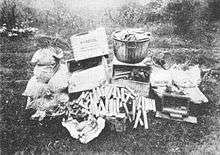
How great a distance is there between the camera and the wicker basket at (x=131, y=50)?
6.61m

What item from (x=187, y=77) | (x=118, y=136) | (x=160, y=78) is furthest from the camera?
(x=187, y=77)

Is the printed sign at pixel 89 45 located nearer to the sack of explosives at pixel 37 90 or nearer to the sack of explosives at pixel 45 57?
the sack of explosives at pixel 45 57

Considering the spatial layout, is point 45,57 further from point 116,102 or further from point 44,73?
point 116,102

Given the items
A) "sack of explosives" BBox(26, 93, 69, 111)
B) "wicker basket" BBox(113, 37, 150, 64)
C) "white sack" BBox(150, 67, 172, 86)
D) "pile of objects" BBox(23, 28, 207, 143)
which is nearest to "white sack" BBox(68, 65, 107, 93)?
"pile of objects" BBox(23, 28, 207, 143)

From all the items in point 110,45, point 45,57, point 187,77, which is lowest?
point 187,77

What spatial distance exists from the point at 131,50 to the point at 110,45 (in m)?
3.36

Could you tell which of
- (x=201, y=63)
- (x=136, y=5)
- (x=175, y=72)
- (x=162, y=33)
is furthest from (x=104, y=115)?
(x=136, y=5)

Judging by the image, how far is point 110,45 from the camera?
9.93 meters

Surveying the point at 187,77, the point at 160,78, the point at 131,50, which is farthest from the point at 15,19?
the point at 187,77

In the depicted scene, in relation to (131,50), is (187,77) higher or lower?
lower

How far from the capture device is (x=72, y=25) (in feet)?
37.0

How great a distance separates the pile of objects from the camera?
6.17 meters

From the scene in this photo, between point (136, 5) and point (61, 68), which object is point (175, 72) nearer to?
point (61, 68)

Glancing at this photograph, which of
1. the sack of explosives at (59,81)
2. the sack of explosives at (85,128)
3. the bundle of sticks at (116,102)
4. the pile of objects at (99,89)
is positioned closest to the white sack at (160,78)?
the pile of objects at (99,89)
